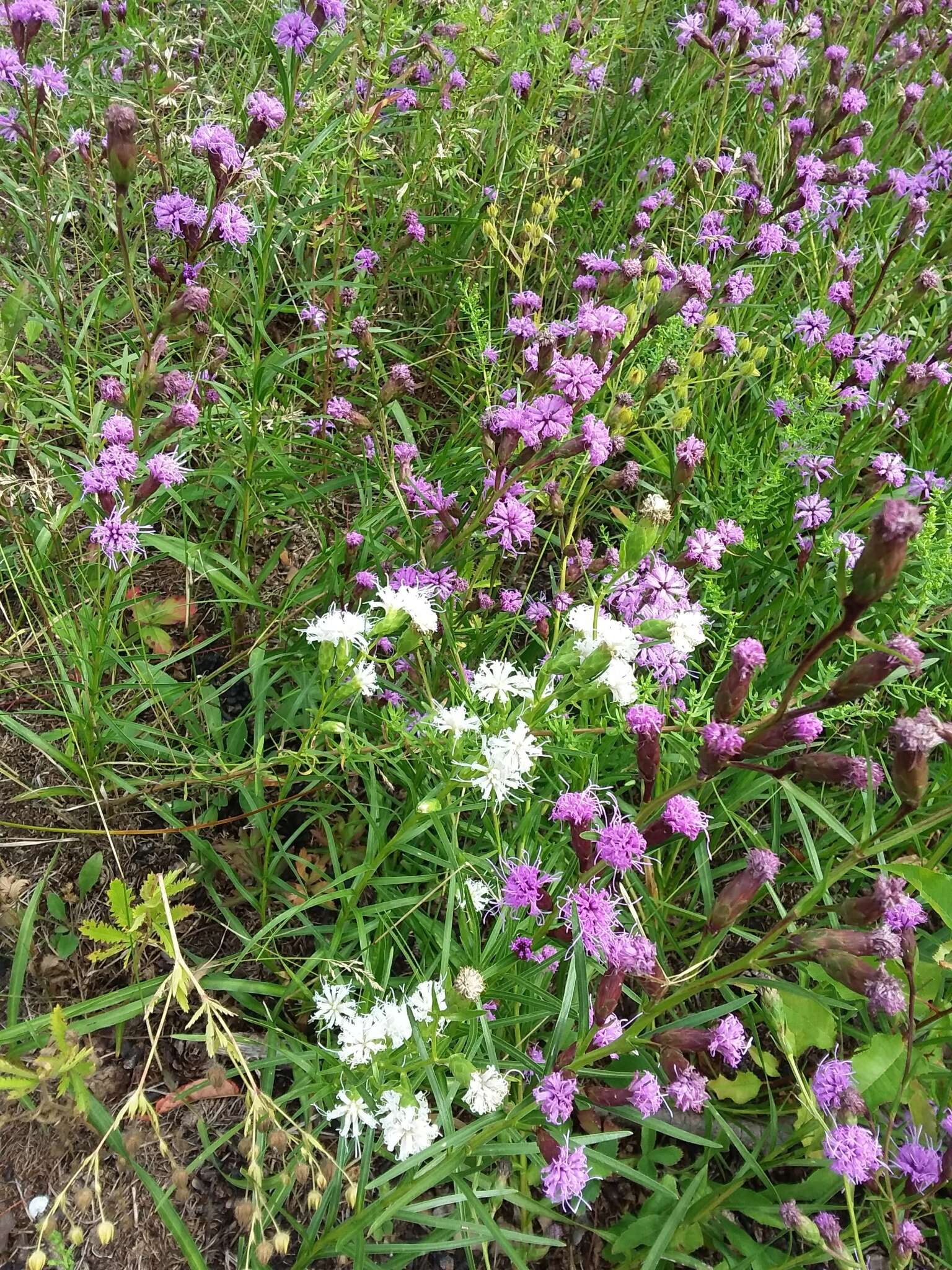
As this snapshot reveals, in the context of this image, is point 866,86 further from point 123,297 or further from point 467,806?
point 467,806

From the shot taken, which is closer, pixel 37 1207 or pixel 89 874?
pixel 37 1207

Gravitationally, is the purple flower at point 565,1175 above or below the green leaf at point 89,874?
above

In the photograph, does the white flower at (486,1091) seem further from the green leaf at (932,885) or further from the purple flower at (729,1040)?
the green leaf at (932,885)

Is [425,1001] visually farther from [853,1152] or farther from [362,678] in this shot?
[853,1152]

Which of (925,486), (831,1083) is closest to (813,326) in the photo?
(925,486)

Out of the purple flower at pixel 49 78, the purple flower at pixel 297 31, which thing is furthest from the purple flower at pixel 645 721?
the purple flower at pixel 49 78

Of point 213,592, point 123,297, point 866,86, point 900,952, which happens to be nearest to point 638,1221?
point 900,952
